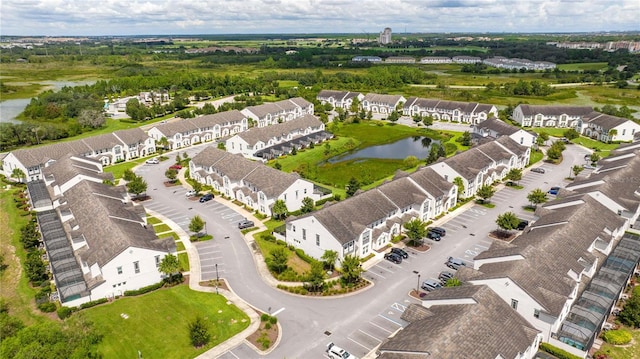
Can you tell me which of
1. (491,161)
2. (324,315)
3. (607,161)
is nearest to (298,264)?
(324,315)

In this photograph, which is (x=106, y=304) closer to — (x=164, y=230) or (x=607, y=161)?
(x=164, y=230)

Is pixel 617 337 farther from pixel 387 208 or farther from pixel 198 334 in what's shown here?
pixel 198 334

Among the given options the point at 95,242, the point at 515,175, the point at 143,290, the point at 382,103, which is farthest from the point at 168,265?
the point at 382,103

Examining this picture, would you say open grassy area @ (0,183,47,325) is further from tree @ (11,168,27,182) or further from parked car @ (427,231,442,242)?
parked car @ (427,231,442,242)

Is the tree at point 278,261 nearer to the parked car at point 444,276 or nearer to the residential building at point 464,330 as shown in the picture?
the residential building at point 464,330

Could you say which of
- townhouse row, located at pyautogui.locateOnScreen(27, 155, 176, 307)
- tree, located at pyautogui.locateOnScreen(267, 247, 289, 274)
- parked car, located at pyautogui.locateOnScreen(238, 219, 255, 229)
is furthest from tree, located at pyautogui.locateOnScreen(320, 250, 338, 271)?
townhouse row, located at pyautogui.locateOnScreen(27, 155, 176, 307)
